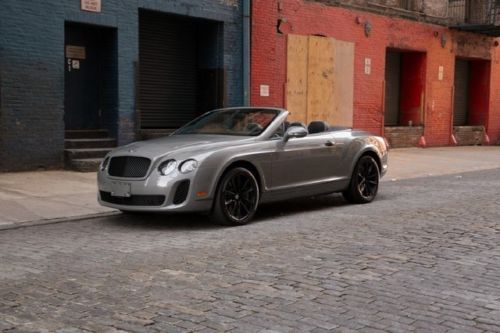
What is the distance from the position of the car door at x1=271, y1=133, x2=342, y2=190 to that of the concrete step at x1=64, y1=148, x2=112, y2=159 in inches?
242

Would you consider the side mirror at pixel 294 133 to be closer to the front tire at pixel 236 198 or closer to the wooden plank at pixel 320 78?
the front tire at pixel 236 198

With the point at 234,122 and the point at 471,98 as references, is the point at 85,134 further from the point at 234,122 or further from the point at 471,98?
the point at 471,98

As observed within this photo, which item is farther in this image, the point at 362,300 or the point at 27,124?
the point at 27,124

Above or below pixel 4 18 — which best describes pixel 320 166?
below

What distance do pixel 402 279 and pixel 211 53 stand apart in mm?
12232

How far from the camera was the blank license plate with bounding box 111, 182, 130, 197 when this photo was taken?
774 cm

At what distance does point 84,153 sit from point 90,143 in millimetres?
630

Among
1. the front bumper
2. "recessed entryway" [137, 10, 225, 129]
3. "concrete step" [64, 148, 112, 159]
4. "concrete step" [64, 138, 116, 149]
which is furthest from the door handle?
"recessed entryway" [137, 10, 225, 129]

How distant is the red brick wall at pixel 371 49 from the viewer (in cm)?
1764

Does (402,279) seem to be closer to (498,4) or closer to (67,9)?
(67,9)

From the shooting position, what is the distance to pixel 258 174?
8.23 m

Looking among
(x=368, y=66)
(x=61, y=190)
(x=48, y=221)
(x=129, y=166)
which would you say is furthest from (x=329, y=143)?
(x=368, y=66)

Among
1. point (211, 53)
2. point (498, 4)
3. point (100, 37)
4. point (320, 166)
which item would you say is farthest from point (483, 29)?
point (320, 166)

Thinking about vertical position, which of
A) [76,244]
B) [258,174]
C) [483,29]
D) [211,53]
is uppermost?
[483,29]
